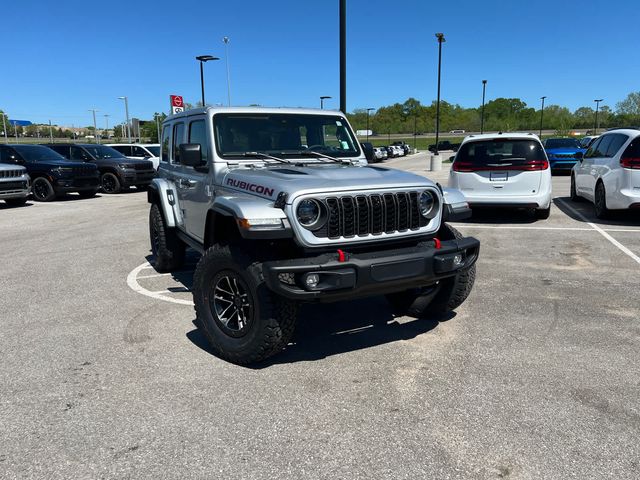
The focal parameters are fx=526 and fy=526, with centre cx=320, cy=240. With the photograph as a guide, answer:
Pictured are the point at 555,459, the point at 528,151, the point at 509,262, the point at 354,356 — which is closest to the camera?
the point at 555,459

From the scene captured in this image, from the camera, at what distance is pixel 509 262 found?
22.4ft

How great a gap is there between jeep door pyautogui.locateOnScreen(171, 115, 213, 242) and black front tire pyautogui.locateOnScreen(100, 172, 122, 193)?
1218cm

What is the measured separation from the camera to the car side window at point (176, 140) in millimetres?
5783

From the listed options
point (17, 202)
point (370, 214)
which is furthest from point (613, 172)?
point (17, 202)

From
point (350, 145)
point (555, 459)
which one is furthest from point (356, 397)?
point (350, 145)

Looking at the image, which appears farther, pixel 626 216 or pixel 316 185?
pixel 626 216

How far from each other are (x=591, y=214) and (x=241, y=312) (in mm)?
9184

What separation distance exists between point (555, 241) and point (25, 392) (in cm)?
731

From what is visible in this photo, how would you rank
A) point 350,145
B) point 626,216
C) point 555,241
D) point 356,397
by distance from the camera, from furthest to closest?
1. point 626,216
2. point 555,241
3. point 350,145
4. point 356,397

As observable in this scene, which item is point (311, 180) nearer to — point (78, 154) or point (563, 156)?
point (78, 154)

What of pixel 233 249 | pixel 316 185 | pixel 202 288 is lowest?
pixel 202 288

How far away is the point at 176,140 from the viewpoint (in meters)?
6.01

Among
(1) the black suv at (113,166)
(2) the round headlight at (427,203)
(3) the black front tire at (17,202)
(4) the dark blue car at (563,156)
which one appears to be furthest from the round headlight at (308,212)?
(4) the dark blue car at (563,156)

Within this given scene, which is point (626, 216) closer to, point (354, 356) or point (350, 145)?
point (350, 145)
